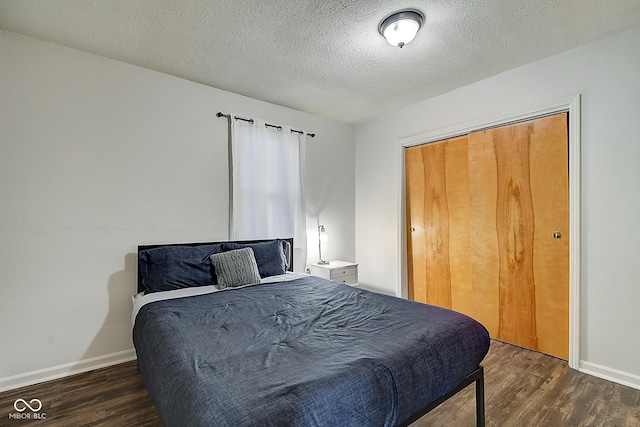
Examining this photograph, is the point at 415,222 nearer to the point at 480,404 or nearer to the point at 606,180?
the point at 606,180

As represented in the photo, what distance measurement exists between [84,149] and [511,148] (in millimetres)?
3717

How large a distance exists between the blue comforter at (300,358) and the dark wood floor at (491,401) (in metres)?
0.45

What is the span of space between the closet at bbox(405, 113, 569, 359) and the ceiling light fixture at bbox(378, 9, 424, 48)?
4.88ft

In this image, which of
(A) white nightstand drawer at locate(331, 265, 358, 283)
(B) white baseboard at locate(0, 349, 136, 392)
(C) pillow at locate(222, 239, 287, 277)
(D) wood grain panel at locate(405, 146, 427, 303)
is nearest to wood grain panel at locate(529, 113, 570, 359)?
(D) wood grain panel at locate(405, 146, 427, 303)

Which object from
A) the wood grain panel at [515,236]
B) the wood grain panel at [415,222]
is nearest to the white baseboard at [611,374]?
the wood grain panel at [515,236]

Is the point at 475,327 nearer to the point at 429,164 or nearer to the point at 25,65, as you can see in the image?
the point at 429,164

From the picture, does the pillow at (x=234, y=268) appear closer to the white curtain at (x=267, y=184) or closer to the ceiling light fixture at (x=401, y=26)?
the white curtain at (x=267, y=184)

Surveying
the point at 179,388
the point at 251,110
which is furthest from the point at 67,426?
the point at 251,110

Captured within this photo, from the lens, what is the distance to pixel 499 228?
2955 millimetres

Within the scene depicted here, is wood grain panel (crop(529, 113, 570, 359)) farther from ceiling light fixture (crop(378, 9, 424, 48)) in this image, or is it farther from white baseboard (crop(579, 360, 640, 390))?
ceiling light fixture (crop(378, 9, 424, 48))

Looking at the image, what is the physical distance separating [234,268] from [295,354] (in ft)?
4.72

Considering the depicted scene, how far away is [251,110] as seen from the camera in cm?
337

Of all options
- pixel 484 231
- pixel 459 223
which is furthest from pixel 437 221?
pixel 484 231

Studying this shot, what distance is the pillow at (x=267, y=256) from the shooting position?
9.64ft
